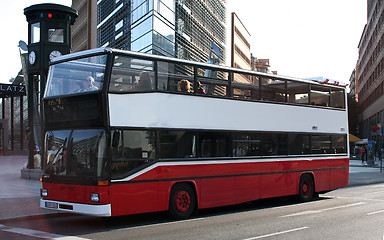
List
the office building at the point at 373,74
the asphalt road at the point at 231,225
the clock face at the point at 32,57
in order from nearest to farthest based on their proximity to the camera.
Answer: the asphalt road at the point at 231,225 → the clock face at the point at 32,57 → the office building at the point at 373,74

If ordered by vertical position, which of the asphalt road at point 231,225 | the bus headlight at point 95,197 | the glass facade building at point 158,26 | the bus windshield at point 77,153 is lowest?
the asphalt road at point 231,225

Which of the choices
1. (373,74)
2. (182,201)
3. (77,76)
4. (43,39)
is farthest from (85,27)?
(182,201)

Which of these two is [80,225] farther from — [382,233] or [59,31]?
[59,31]

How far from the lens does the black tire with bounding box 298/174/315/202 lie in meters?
15.8

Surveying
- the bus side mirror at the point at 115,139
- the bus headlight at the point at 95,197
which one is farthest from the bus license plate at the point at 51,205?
the bus side mirror at the point at 115,139

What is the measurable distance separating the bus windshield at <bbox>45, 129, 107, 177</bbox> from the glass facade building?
2089 cm

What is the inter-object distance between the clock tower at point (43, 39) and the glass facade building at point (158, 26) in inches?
399

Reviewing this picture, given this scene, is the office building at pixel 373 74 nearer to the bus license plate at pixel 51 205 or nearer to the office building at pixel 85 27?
the office building at pixel 85 27

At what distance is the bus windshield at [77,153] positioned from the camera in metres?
10.4

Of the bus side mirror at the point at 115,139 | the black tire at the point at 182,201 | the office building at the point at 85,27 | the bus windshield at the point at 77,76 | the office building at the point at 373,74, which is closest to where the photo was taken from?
the bus side mirror at the point at 115,139

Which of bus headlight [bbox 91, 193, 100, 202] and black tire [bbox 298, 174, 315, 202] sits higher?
bus headlight [bbox 91, 193, 100, 202]

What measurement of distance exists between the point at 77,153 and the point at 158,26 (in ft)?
74.2

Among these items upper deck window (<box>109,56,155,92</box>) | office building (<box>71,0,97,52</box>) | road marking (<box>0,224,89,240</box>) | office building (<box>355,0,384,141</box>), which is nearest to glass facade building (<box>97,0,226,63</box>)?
office building (<box>71,0,97,52</box>)

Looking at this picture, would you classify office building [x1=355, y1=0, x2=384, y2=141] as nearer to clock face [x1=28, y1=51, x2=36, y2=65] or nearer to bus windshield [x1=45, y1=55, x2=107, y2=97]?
clock face [x1=28, y1=51, x2=36, y2=65]
